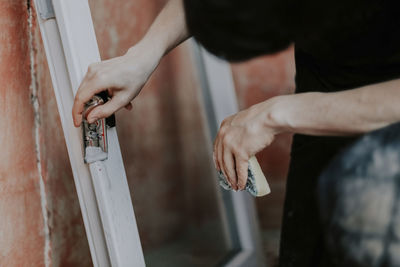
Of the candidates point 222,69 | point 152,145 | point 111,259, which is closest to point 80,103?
point 111,259

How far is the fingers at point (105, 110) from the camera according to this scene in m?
0.83

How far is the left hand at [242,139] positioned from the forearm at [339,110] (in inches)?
0.6

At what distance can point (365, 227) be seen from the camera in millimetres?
607

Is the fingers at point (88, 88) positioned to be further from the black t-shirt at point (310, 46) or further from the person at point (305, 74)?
the black t-shirt at point (310, 46)

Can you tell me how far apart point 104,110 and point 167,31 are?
21 centimetres

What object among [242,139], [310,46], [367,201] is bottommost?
[367,201]

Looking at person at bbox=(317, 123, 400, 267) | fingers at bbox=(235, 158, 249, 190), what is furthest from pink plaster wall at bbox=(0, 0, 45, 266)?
person at bbox=(317, 123, 400, 267)

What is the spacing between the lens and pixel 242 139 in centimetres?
76

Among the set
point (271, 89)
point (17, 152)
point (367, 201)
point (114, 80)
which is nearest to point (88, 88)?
point (114, 80)

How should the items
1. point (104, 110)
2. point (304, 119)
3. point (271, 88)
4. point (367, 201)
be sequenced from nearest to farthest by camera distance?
point (367, 201) → point (304, 119) → point (104, 110) → point (271, 88)

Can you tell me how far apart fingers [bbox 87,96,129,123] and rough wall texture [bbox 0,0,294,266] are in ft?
0.75

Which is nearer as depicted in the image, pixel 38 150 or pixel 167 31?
pixel 167 31

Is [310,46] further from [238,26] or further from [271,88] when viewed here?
[271,88]

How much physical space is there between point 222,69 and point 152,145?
1.59ft
